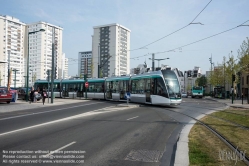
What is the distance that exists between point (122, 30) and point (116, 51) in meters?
16.5

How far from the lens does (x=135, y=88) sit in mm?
28094

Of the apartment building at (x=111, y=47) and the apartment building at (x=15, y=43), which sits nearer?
the apartment building at (x=15, y=43)

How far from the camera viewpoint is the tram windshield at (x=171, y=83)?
23.1 m

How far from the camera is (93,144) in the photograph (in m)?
8.11

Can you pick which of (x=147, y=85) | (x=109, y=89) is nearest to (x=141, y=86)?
(x=147, y=85)

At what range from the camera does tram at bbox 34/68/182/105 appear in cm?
2328

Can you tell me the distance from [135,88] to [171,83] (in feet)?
19.0

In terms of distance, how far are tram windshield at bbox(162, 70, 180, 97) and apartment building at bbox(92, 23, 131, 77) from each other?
9987 cm

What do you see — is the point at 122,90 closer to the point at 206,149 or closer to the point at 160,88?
the point at 160,88

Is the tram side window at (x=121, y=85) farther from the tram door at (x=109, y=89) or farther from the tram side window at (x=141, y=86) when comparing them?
the tram side window at (x=141, y=86)

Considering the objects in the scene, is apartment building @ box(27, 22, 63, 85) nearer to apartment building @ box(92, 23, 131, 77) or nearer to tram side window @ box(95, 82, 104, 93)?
apartment building @ box(92, 23, 131, 77)

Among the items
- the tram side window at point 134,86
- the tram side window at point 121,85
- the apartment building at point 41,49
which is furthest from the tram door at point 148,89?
the apartment building at point 41,49

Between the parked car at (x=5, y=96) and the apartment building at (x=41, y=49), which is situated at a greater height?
the apartment building at (x=41, y=49)

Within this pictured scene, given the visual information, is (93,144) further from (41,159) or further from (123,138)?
(41,159)
